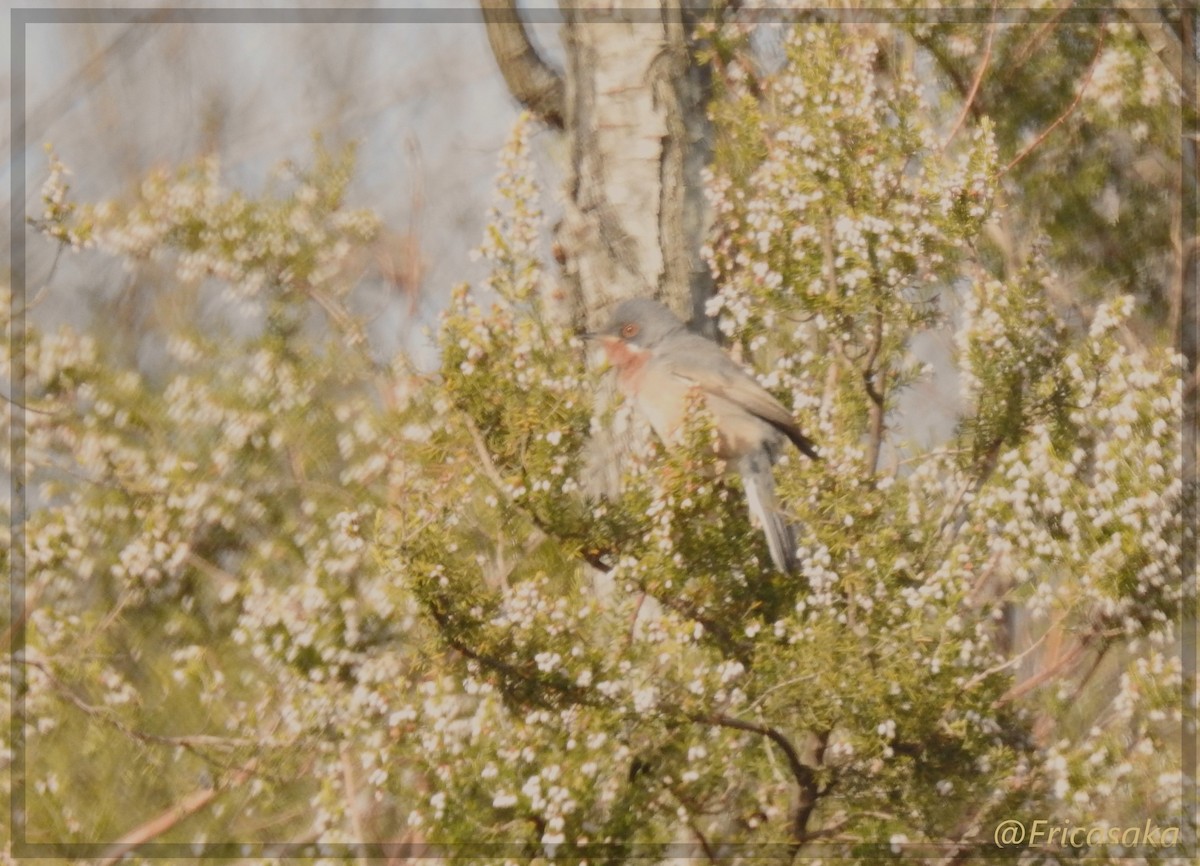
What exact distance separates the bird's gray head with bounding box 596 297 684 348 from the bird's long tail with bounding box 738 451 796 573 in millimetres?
570

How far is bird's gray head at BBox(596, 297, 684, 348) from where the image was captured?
3797 mm

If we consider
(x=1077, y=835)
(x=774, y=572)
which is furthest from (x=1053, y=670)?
(x=774, y=572)

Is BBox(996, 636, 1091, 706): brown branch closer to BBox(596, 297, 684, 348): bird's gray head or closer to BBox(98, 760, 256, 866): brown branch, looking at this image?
BBox(596, 297, 684, 348): bird's gray head

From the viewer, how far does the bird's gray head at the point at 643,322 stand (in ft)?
12.5

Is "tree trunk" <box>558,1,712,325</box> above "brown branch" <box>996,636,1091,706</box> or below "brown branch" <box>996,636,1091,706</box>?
above

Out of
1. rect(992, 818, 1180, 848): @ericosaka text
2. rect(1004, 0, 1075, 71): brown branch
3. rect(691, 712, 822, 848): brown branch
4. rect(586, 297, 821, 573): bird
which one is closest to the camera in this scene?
rect(691, 712, 822, 848): brown branch

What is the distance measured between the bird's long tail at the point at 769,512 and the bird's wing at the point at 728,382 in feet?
0.41

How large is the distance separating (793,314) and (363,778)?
1909 millimetres

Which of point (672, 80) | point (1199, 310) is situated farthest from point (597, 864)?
point (1199, 310)

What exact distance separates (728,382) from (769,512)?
0.42 m

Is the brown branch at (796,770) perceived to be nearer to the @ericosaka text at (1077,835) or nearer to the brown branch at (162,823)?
the @ericosaka text at (1077,835)

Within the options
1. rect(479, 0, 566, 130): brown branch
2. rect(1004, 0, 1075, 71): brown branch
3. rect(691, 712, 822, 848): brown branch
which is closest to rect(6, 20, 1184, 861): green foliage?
rect(691, 712, 822, 848): brown branch

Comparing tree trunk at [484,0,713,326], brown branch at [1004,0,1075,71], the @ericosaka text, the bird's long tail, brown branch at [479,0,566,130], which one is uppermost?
brown branch at [479,0,566,130]

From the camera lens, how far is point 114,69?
6.95 metres
